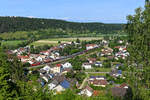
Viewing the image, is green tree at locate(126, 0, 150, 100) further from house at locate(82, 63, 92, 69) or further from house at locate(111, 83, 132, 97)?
house at locate(82, 63, 92, 69)

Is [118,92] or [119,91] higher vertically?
[118,92]

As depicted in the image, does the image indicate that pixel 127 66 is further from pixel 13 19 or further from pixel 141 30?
pixel 13 19

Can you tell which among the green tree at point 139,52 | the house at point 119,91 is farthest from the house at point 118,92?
the green tree at point 139,52

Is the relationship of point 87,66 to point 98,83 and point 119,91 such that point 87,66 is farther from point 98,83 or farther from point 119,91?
point 119,91

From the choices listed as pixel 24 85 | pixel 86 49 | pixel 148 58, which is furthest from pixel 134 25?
pixel 86 49

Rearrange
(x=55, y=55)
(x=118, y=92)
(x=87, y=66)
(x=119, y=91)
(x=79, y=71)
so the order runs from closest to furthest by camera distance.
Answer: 1. (x=118, y=92)
2. (x=119, y=91)
3. (x=79, y=71)
4. (x=87, y=66)
5. (x=55, y=55)

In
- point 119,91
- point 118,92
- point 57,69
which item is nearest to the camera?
point 118,92

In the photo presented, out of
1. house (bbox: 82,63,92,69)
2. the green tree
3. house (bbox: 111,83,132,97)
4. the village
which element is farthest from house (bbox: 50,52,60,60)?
the green tree

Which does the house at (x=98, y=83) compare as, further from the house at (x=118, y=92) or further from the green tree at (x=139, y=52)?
the green tree at (x=139, y=52)

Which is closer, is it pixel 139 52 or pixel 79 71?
pixel 139 52

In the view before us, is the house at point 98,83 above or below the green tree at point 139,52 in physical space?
below

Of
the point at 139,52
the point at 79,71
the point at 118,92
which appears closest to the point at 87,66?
the point at 79,71
